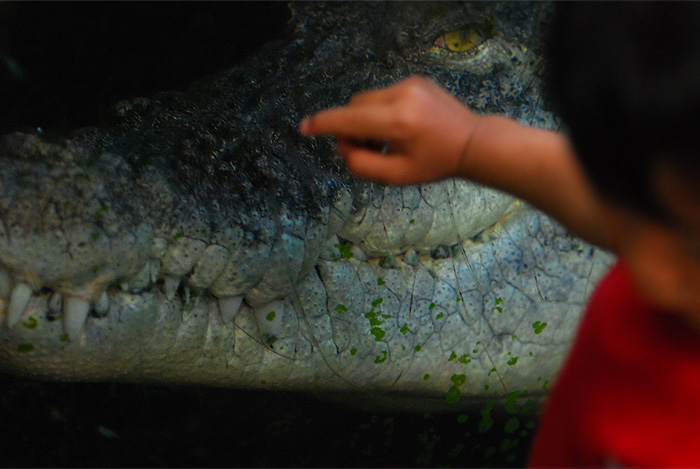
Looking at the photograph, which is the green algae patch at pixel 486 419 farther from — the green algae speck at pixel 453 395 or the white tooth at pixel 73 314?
the white tooth at pixel 73 314

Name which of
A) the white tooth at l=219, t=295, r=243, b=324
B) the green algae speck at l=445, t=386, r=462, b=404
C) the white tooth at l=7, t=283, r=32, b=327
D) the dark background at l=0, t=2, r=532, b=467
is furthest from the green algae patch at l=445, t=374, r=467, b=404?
the white tooth at l=7, t=283, r=32, b=327

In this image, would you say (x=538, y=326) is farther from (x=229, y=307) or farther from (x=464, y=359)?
(x=229, y=307)

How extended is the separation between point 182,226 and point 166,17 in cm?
63

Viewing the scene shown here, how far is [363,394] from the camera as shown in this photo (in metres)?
1.46

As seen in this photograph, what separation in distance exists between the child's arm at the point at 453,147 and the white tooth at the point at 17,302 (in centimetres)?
57

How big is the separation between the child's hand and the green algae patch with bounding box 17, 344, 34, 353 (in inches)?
25.1

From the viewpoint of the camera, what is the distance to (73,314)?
960 millimetres

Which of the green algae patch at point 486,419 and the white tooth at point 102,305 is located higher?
the white tooth at point 102,305

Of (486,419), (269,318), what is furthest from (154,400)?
(486,419)

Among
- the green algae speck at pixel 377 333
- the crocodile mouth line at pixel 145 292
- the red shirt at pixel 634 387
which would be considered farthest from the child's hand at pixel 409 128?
the green algae speck at pixel 377 333

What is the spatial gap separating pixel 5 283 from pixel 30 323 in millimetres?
70

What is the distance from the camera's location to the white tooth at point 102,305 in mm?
981

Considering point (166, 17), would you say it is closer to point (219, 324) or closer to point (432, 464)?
point (219, 324)

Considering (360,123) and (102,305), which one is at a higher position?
(360,123)
